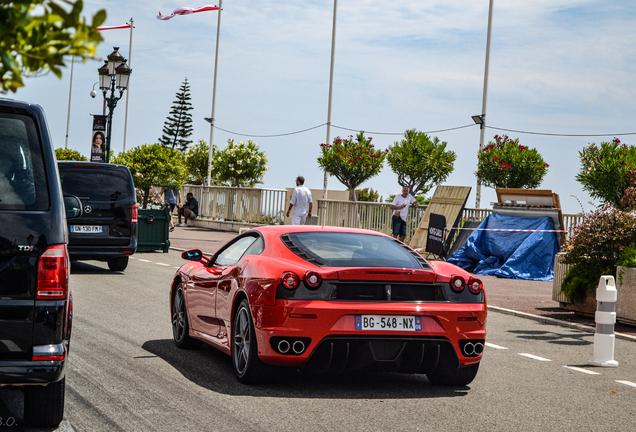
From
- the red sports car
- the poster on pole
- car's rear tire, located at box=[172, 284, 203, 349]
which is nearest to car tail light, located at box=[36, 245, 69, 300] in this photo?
the red sports car

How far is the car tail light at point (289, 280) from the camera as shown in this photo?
250 inches

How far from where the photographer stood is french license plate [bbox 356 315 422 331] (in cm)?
637

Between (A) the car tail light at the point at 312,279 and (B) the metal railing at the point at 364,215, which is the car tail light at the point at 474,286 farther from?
(B) the metal railing at the point at 364,215

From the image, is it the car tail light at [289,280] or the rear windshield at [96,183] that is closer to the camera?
the car tail light at [289,280]

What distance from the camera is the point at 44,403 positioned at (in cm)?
504

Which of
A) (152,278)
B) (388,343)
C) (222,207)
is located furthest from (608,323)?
(222,207)

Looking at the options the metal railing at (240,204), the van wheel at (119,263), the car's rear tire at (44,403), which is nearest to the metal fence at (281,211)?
the metal railing at (240,204)

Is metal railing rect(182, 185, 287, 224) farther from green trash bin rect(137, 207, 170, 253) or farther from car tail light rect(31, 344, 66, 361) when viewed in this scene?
car tail light rect(31, 344, 66, 361)

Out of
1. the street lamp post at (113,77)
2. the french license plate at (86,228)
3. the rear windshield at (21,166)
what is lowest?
the french license plate at (86,228)

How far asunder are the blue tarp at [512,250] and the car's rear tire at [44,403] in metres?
15.2

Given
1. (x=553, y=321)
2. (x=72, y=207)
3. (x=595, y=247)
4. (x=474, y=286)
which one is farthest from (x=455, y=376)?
(x=595, y=247)

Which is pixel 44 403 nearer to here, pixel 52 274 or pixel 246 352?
pixel 52 274

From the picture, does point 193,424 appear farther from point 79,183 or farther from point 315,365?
point 79,183

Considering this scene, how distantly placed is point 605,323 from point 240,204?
2984 cm
